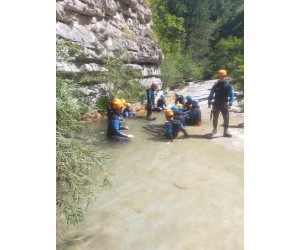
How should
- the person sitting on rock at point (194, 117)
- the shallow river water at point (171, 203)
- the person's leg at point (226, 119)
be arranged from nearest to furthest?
the shallow river water at point (171, 203) < the person's leg at point (226, 119) < the person sitting on rock at point (194, 117)

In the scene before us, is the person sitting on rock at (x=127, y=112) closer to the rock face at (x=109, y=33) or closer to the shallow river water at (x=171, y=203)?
the rock face at (x=109, y=33)

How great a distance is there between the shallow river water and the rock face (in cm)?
206

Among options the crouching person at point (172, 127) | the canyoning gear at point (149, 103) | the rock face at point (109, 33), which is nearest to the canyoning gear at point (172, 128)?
the crouching person at point (172, 127)

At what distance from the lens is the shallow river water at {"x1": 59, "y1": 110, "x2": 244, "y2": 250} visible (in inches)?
90.4

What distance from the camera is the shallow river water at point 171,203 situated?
2295mm

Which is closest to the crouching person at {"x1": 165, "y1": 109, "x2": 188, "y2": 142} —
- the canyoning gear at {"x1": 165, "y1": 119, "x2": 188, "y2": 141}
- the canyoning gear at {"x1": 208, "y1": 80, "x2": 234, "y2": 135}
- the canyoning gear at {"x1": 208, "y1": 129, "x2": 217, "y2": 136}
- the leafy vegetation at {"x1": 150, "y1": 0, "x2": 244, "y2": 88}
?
the canyoning gear at {"x1": 165, "y1": 119, "x2": 188, "y2": 141}

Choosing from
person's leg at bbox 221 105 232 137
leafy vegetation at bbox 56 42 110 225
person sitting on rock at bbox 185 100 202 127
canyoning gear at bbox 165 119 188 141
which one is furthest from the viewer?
person sitting on rock at bbox 185 100 202 127

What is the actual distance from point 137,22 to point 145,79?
189 cm

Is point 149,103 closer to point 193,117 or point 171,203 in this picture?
point 193,117

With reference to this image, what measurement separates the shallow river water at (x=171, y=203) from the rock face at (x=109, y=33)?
6.77 ft

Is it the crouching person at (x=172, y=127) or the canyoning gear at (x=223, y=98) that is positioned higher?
the canyoning gear at (x=223, y=98)

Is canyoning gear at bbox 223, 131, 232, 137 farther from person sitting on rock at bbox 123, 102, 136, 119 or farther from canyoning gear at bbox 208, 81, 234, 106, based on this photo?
person sitting on rock at bbox 123, 102, 136, 119

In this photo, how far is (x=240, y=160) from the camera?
3.46 meters
